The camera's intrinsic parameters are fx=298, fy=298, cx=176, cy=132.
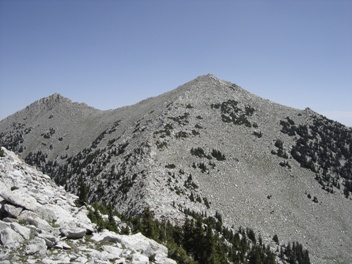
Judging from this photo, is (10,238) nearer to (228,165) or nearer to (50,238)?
(50,238)

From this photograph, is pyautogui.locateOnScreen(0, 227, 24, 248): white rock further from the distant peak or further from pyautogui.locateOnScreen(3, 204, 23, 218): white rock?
the distant peak

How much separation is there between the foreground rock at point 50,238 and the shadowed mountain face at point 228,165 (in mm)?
17067

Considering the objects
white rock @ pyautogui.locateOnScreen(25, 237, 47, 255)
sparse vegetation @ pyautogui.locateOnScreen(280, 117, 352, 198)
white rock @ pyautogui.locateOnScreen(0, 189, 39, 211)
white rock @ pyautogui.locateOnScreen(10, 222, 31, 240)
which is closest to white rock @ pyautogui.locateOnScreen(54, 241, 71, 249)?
white rock @ pyautogui.locateOnScreen(25, 237, 47, 255)

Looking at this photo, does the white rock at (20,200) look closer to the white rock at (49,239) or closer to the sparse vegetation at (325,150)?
the white rock at (49,239)

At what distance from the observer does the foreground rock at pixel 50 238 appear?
15.0 meters

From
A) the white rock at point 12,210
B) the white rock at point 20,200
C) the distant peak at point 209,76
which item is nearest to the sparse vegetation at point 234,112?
the distant peak at point 209,76

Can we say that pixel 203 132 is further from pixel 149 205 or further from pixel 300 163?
pixel 149 205

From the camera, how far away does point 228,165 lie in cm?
8844

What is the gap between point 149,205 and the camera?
56.3 meters

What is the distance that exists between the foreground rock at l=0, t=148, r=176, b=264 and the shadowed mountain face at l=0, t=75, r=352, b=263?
56.0ft

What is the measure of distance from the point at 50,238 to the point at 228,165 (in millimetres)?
75610

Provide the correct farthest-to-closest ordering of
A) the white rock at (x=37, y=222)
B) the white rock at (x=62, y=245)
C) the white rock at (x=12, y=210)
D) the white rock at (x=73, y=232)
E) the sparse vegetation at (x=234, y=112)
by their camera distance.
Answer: the sparse vegetation at (x=234, y=112) → the white rock at (x=12, y=210) → the white rock at (x=73, y=232) → the white rock at (x=37, y=222) → the white rock at (x=62, y=245)

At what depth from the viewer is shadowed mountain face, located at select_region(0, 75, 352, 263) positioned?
68.1 meters

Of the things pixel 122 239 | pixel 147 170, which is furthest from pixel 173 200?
pixel 122 239
